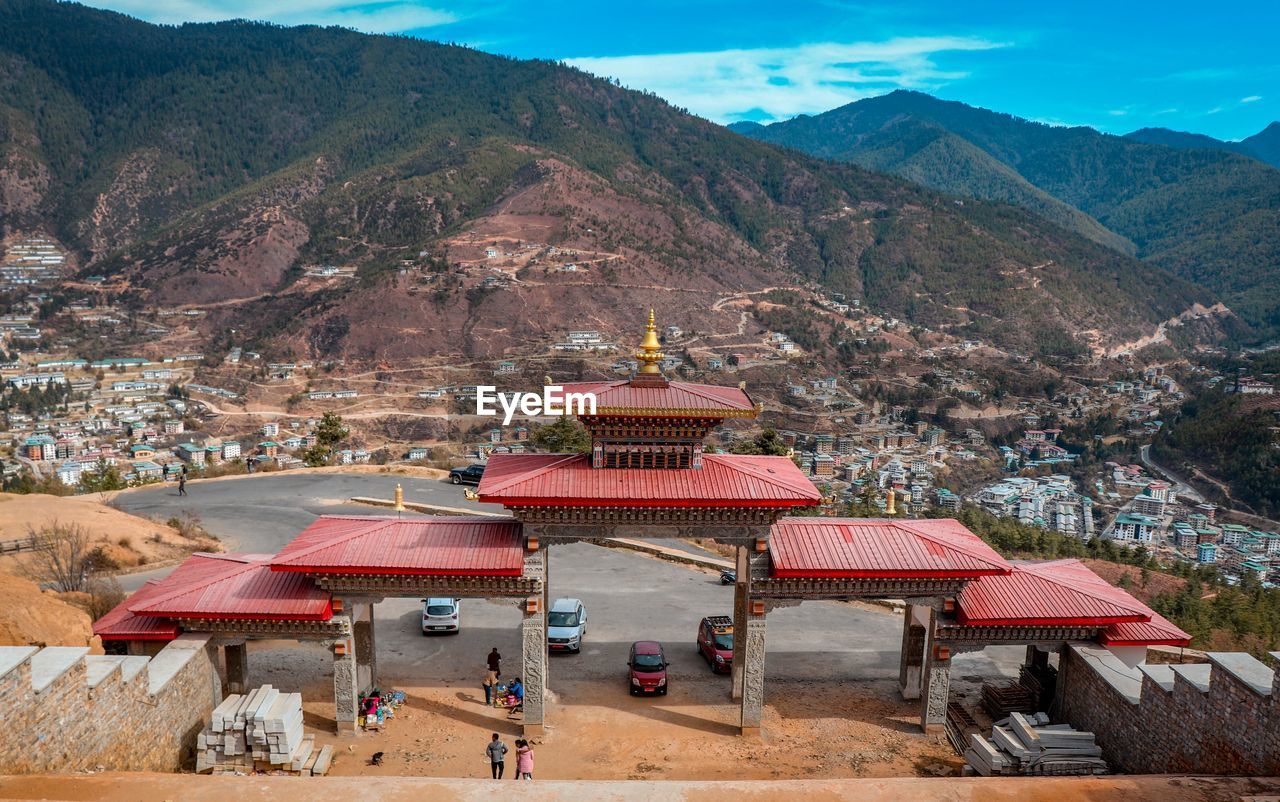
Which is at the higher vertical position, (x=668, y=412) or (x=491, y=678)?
(x=668, y=412)

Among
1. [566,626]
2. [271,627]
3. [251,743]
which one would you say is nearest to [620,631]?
[566,626]

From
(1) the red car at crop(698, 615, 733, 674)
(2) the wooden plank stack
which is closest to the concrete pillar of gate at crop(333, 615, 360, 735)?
(1) the red car at crop(698, 615, 733, 674)

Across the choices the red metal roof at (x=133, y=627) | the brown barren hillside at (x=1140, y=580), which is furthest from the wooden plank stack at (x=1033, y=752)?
the red metal roof at (x=133, y=627)

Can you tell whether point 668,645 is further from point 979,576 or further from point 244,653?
point 244,653

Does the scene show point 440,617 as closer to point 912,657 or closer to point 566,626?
point 566,626

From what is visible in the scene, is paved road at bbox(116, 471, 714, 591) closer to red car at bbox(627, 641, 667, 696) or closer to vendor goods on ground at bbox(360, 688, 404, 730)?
red car at bbox(627, 641, 667, 696)

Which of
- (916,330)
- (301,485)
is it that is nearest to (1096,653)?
(301,485)
